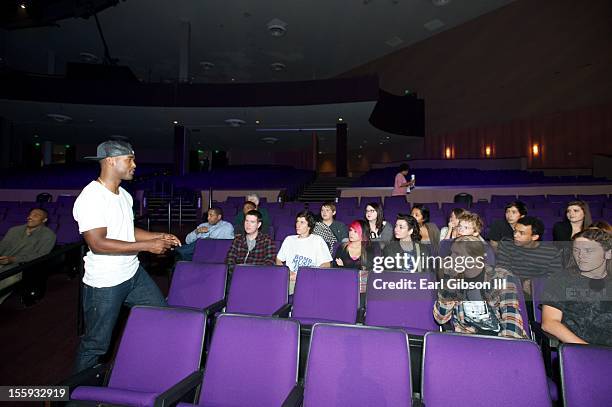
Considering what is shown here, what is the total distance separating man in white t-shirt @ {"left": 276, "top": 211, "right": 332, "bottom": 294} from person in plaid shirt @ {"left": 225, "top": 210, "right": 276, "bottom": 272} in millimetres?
119

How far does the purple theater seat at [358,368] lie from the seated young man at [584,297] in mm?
945

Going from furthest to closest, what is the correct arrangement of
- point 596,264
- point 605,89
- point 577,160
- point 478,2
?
1. point 478,2
2. point 577,160
3. point 605,89
4. point 596,264

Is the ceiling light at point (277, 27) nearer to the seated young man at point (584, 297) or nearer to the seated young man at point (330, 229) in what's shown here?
the seated young man at point (330, 229)

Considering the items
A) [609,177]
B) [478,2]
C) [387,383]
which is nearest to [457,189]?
[609,177]

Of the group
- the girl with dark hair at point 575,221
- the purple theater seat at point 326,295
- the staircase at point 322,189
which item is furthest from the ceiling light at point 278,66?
the purple theater seat at point 326,295

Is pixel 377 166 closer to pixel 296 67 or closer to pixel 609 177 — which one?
pixel 296 67

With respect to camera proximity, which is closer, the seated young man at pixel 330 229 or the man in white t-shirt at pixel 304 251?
the man in white t-shirt at pixel 304 251

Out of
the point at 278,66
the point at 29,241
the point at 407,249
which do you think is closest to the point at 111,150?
the point at 407,249

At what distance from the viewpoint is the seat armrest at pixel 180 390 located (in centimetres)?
144

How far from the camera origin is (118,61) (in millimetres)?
15359

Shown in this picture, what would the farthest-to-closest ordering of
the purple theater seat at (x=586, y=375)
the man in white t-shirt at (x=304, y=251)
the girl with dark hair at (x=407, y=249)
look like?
the man in white t-shirt at (x=304, y=251) < the girl with dark hair at (x=407, y=249) < the purple theater seat at (x=586, y=375)

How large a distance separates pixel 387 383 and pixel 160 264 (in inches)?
162

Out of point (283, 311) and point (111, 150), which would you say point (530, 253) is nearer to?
point (283, 311)

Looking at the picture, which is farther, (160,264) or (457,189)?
(457,189)
